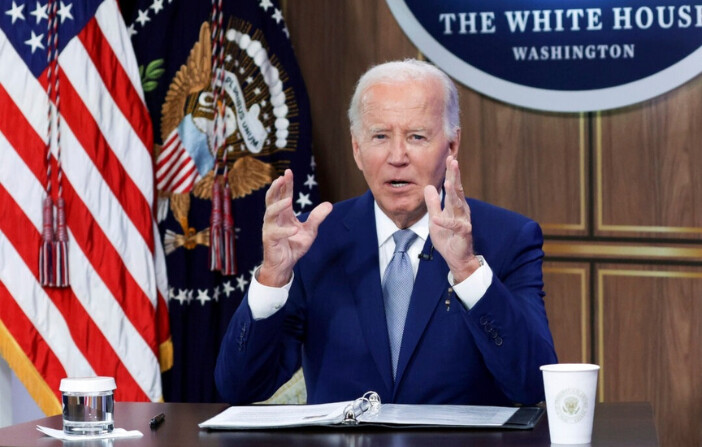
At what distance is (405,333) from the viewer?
93.9 inches

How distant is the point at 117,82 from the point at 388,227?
5.09ft

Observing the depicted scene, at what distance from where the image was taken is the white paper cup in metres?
1.83

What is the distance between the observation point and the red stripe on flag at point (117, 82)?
3.69m

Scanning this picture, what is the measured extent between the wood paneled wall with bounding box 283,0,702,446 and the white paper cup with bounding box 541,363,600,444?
1.97m

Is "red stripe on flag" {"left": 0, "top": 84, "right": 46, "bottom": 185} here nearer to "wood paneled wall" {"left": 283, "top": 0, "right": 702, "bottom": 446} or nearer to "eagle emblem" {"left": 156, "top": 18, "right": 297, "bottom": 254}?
"eagle emblem" {"left": 156, "top": 18, "right": 297, "bottom": 254}

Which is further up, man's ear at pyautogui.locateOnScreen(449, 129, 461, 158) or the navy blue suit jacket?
man's ear at pyautogui.locateOnScreen(449, 129, 461, 158)

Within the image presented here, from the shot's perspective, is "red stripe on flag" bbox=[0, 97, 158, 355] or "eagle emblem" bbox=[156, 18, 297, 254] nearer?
"red stripe on flag" bbox=[0, 97, 158, 355]

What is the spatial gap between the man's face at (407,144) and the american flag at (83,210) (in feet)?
4.74

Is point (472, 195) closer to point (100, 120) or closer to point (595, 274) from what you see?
point (595, 274)

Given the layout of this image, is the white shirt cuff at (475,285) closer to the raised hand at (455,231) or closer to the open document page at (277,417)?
the raised hand at (455,231)

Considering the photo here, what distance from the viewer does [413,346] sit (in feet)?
7.79

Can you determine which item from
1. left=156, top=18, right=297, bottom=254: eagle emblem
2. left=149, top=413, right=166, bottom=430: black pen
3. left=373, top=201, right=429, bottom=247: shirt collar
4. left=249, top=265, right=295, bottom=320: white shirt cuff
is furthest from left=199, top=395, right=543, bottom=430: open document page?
left=156, top=18, right=297, bottom=254: eagle emblem

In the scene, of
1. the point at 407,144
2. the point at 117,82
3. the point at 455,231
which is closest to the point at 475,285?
the point at 455,231

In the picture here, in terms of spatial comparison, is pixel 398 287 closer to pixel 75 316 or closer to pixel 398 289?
pixel 398 289
